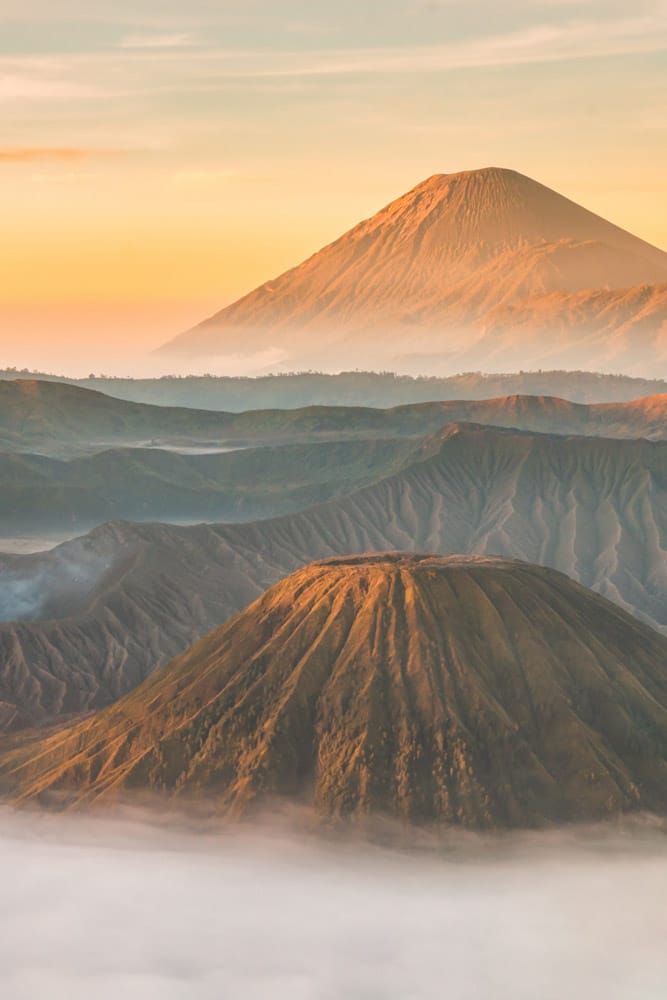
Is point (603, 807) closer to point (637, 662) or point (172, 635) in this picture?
point (637, 662)

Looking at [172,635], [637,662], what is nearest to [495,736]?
[637,662]

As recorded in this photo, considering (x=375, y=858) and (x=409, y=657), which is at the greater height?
(x=409, y=657)

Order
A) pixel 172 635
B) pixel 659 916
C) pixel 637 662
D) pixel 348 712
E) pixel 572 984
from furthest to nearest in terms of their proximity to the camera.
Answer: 1. pixel 172 635
2. pixel 637 662
3. pixel 348 712
4. pixel 659 916
5. pixel 572 984

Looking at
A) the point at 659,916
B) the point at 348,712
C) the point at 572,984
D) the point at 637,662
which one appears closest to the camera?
the point at 572,984

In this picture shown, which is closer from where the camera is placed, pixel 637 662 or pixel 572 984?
pixel 572 984

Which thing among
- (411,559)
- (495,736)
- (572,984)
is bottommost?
(572,984)

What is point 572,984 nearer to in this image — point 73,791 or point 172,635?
point 73,791
